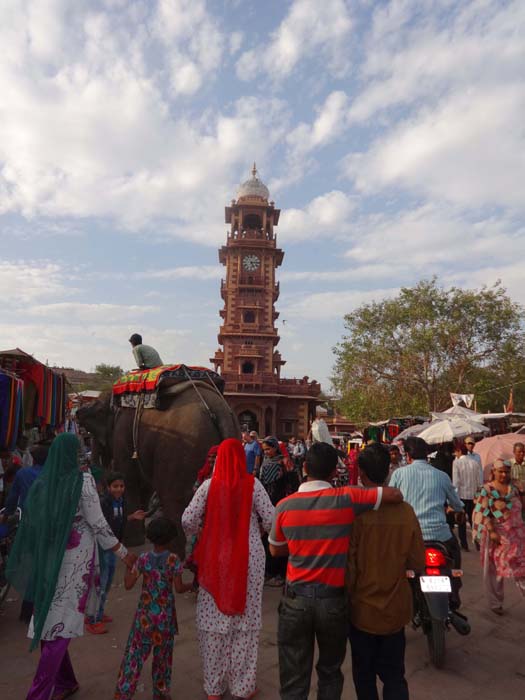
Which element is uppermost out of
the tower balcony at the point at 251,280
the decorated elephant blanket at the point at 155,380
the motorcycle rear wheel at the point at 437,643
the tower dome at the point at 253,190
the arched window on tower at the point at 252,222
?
the tower dome at the point at 253,190

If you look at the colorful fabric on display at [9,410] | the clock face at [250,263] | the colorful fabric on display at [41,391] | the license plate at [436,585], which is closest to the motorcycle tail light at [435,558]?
the license plate at [436,585]

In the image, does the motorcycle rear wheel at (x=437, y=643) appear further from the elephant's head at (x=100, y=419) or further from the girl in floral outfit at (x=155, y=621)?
the elephant's head at (x=100, y=419)

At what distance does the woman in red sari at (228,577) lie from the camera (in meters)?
2.84

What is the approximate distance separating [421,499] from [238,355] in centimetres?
2944

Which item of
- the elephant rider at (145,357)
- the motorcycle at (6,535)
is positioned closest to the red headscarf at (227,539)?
the motorcycle at (6,535)

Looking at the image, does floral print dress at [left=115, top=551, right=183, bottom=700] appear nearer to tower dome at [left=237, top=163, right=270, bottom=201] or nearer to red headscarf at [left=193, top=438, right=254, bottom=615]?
red headscarf at [left=193, top=438, right=254, bottom=615]

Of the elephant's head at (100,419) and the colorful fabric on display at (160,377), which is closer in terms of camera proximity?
the colorful fabric on display at (160,377)

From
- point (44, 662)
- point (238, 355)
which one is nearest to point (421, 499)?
point (44, 662)

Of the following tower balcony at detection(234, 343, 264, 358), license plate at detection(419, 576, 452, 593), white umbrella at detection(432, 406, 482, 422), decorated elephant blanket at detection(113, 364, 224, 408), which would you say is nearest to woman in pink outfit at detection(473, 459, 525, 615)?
license plate at detection(419, 576, 452, 593)

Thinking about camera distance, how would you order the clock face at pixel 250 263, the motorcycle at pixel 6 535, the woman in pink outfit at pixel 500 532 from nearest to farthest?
the motorcycle at pixel 6 535, the woman in pink outfit at pixel 500 532, the clock face at pixel 250 263

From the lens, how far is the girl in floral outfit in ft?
8.93

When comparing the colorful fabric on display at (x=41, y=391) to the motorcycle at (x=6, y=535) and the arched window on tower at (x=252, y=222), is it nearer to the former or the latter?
the motorcycle at (x=6, y=535)

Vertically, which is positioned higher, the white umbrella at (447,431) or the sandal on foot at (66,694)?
the white umbrella at (447,431)

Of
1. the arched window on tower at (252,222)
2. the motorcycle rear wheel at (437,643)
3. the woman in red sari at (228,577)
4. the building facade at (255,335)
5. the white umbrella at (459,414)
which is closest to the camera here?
the woman in red sari at (228,577)
